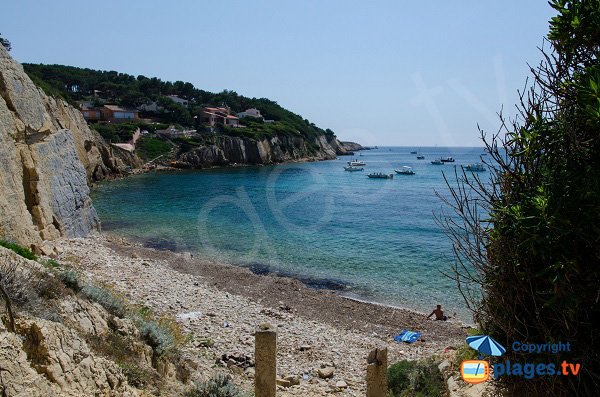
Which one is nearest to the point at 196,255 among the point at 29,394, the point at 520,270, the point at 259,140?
the point at 29,394

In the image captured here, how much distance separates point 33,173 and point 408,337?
55.6ft

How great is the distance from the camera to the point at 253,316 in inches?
621

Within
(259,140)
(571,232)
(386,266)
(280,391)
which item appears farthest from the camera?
(259,140)

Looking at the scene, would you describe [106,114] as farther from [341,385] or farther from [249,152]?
[341,385]

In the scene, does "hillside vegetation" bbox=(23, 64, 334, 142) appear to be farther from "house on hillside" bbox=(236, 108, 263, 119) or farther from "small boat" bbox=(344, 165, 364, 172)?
"small boat" bbox=(344, 165, 364, 172)

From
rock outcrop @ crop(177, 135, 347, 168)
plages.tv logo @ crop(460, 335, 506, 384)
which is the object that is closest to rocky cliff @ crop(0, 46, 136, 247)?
plages.tv logo @ crop(460, 335, 506, 384)

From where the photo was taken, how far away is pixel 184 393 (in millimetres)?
7652

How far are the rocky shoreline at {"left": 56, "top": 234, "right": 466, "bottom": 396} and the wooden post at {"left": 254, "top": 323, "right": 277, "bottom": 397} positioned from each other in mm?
2888

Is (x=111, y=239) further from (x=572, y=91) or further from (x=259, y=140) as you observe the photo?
(x=259, y=140)

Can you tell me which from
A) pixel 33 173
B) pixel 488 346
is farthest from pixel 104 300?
pixel 33 173

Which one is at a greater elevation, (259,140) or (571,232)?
(259,140)

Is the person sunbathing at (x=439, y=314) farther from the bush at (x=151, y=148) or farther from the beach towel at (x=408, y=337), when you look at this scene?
the bush at (x=151, y=148)

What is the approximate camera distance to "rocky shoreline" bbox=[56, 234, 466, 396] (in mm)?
11250

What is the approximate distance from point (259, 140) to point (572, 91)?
99.7 m
